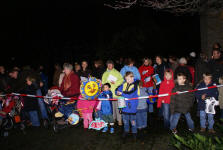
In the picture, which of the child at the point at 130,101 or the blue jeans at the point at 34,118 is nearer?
the child at the point at 130,101

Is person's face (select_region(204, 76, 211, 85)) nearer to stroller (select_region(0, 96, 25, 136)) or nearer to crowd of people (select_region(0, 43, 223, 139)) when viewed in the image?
crowd of people (select_region(0, 43, 223, 139))

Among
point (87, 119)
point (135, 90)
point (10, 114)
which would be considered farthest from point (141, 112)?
point (10, 114)

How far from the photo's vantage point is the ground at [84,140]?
177 inches

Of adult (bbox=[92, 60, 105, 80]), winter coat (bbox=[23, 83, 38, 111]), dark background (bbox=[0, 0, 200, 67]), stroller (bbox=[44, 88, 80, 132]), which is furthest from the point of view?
dark background (bbox=[0, 0, 200, 67])

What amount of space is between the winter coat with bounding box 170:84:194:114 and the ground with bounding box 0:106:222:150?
0.72m

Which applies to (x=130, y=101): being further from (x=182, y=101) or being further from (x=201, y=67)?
(x=201, y=67)

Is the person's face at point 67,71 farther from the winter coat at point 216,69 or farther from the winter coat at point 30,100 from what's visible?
the winter coat at point 216,69

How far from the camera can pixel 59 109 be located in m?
5.52

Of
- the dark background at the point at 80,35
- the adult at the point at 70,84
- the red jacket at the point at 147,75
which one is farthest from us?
the dark background at the point at 80,35

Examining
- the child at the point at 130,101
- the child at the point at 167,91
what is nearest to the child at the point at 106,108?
the child at the point at 130,101

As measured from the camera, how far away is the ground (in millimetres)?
4504

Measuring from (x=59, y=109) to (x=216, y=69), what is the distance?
4.94 metres

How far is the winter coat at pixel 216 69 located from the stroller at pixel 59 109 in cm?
435

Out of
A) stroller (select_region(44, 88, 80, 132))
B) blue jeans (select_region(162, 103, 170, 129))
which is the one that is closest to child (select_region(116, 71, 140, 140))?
blue jeans (select_region(162, 103, 170, 129))
